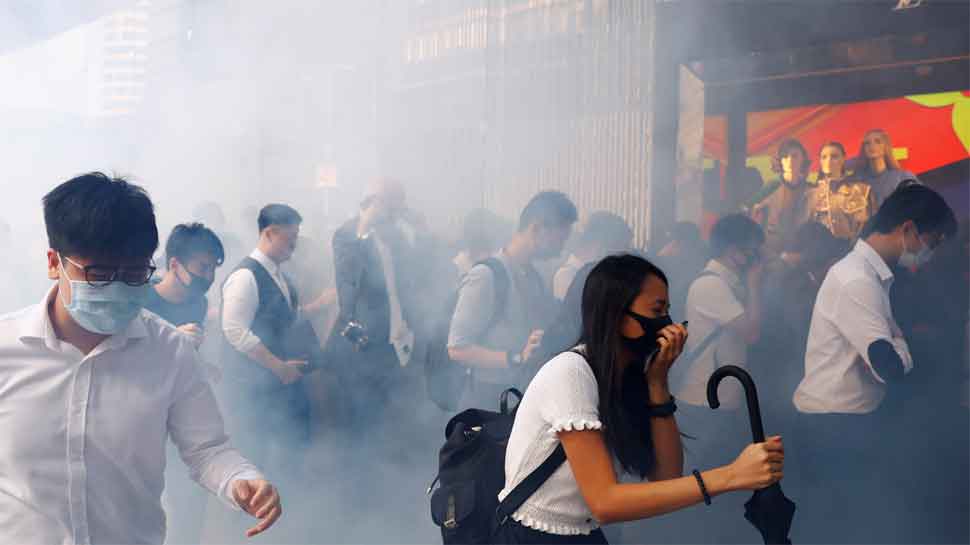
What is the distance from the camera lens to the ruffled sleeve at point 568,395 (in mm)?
1664

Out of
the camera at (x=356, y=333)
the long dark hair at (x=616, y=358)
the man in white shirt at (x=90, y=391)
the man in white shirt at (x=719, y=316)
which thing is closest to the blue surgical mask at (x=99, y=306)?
the man in white shirt at (x=90, y=391)

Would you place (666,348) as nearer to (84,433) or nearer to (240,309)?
(84,433)

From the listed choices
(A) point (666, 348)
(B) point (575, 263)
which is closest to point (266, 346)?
(B) point (575, 263)

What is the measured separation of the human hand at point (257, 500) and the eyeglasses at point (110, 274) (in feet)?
1.18

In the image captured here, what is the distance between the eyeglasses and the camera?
167cm

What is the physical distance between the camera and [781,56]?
487 centimetres

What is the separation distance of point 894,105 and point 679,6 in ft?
3.39

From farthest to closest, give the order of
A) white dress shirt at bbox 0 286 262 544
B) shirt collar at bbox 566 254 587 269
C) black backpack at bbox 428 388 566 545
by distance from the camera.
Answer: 1. shirt collar at bbox 566 254 587 269
2. black backpack at bbox 428 388 566 545
3. white dress shirt at bbox 0 286 262 544

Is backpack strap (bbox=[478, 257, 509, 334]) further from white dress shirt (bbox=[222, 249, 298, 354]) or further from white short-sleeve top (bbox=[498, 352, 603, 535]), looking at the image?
white short-sleeve top (bbox=[498, 352, 603, 535])

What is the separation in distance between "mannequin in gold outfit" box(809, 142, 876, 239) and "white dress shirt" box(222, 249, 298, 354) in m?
2.68

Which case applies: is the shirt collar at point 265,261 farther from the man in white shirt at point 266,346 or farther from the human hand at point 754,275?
the human hand at point 754,275

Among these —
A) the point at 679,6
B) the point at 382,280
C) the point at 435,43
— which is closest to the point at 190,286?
the point at 382,280

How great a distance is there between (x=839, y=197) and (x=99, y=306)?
395cm

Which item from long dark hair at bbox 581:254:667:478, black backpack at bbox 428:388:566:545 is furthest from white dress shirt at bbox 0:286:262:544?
long dark hair at bbox 581:254:667:478
